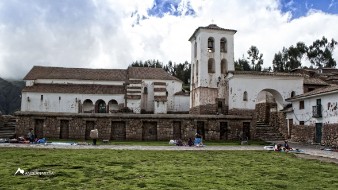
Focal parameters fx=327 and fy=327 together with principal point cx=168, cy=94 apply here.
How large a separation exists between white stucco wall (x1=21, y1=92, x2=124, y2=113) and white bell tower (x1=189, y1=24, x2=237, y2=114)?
13833mm

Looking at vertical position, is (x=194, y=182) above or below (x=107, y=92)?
below

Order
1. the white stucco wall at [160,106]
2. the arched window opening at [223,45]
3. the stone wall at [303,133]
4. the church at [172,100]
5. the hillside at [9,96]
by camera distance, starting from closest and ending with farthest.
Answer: the church at [172,100] → the stone wall at [303,133] → the arched window opening at [223,45] → the white stucco wall at [160,106] → the hillside at [9,96]

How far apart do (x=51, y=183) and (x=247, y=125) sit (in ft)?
71.0

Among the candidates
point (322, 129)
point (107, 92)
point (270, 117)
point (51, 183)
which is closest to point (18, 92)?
point (107, 92)

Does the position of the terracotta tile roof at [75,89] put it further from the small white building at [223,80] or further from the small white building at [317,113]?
the small white building at [317,113]

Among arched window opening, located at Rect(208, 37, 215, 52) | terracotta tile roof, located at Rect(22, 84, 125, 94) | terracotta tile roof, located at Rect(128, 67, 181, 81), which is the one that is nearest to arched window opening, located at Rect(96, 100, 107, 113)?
terracotta tile roof, located at Rect(22, 84, 125, 94)

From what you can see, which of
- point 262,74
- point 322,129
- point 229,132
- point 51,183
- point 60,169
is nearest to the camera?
point 51,183

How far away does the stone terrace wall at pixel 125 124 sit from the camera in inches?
999

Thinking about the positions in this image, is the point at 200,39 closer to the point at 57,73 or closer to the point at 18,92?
the point at 57,73

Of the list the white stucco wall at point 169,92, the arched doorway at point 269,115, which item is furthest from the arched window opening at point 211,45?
the white stucco wall at point 169,92

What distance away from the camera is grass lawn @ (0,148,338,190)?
28.1 feet

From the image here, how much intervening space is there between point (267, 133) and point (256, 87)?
5.12 meters

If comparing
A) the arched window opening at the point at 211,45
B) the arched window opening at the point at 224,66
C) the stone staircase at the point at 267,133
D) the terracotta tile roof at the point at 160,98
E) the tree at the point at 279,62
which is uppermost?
the tree at the point at 279,62

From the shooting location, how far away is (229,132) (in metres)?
27.2
